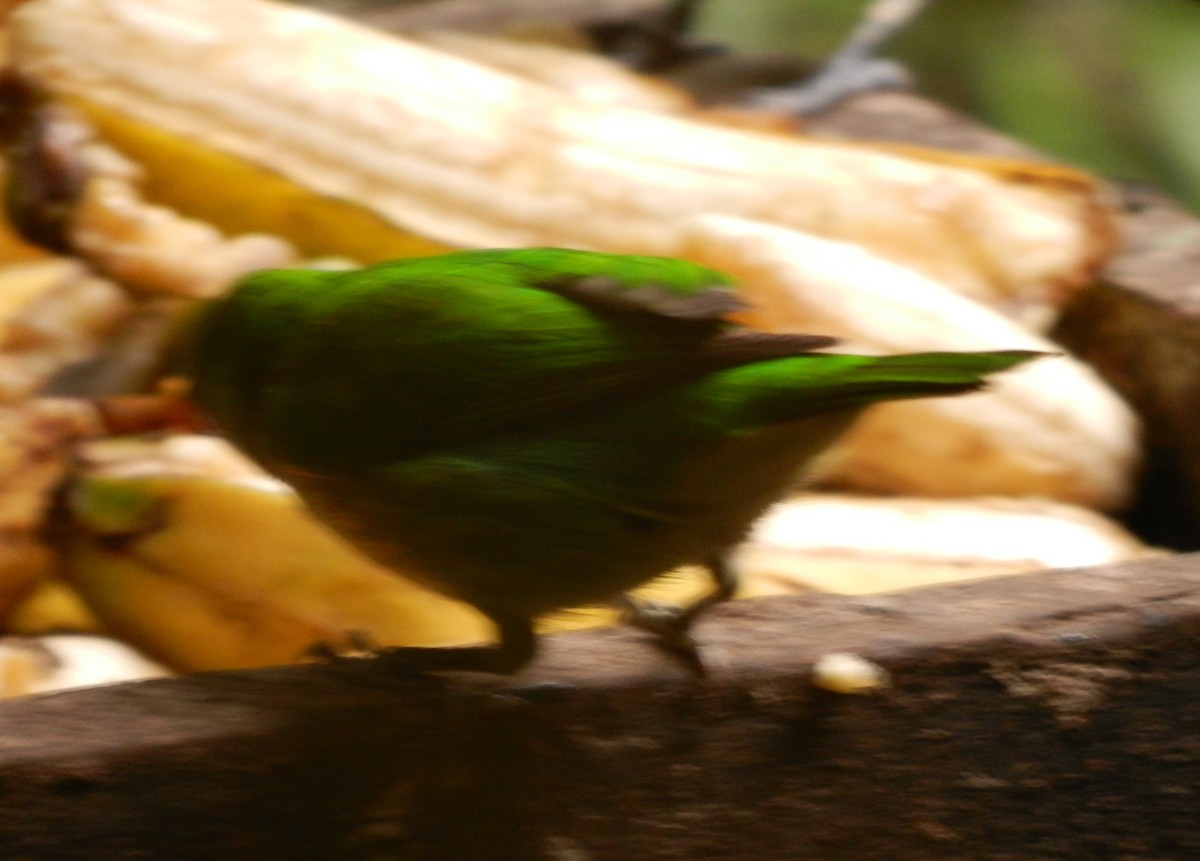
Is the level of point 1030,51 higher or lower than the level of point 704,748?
higher

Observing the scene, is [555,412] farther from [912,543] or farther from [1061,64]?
[1061,64]

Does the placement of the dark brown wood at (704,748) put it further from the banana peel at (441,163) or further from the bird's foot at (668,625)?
the banana peel at (441,163)

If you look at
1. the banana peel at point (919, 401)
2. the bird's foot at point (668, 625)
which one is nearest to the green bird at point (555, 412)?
the bird's foot at point (668, 625)

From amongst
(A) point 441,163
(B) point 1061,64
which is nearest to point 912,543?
(A) point 441,163

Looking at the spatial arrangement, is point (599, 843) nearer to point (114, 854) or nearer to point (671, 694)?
point (671, 694)

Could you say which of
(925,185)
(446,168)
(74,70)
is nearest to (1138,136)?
(925,185)

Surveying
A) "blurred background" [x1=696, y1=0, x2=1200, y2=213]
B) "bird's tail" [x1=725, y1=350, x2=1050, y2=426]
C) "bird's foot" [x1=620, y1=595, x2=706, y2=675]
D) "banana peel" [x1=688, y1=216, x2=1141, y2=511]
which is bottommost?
"bird's foot" [x1=620, y1=595, x2=706, y2=675]

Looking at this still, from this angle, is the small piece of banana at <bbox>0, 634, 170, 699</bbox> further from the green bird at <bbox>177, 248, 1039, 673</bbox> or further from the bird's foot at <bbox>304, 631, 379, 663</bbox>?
the green bird at <bbox>177, 248, 1039, 673</bbox>

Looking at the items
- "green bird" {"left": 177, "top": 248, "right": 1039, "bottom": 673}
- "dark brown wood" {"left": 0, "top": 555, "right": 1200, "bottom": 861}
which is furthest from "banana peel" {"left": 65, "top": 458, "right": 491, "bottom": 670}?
"green bird" {"left": 177, "top": 248, "right": 1039, "bottom": 673}
